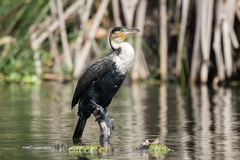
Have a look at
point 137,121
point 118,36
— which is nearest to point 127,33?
point 118,36

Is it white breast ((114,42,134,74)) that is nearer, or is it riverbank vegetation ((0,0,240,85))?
white breast ((114,42,134,74))

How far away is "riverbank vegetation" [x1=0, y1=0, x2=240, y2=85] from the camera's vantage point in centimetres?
1570

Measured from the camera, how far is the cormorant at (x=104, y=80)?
8.25 metres

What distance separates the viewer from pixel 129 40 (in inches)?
646

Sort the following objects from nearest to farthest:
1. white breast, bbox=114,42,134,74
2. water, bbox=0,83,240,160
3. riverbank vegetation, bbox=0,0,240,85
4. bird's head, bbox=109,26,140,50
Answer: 1. water, bbox=0,83,240,160
2. white breast, bbox=114,42,134,74
3. bird's head, bbox=109,26,140,50
4. riverbank vegetation, bbox=0,0,240,85

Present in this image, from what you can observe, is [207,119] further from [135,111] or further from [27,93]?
[27,93]

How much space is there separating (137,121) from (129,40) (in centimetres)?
635

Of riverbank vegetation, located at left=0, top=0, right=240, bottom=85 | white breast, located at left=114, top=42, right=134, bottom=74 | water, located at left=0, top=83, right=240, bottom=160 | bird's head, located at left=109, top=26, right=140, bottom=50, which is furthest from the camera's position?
riverbank vegetation, located at left=0, top=0, right=240, bottom=85

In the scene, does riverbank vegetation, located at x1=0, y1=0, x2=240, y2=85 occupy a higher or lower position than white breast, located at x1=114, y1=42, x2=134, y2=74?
higher

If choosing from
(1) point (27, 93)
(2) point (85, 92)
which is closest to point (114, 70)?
(2) point (85, 92)

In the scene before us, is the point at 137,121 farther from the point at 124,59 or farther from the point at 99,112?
the point at 124,59

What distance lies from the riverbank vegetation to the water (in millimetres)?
822

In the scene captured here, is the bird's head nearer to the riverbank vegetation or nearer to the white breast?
the white breast

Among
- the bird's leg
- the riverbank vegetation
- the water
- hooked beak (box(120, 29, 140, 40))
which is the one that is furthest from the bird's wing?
the riverbank vegetation
